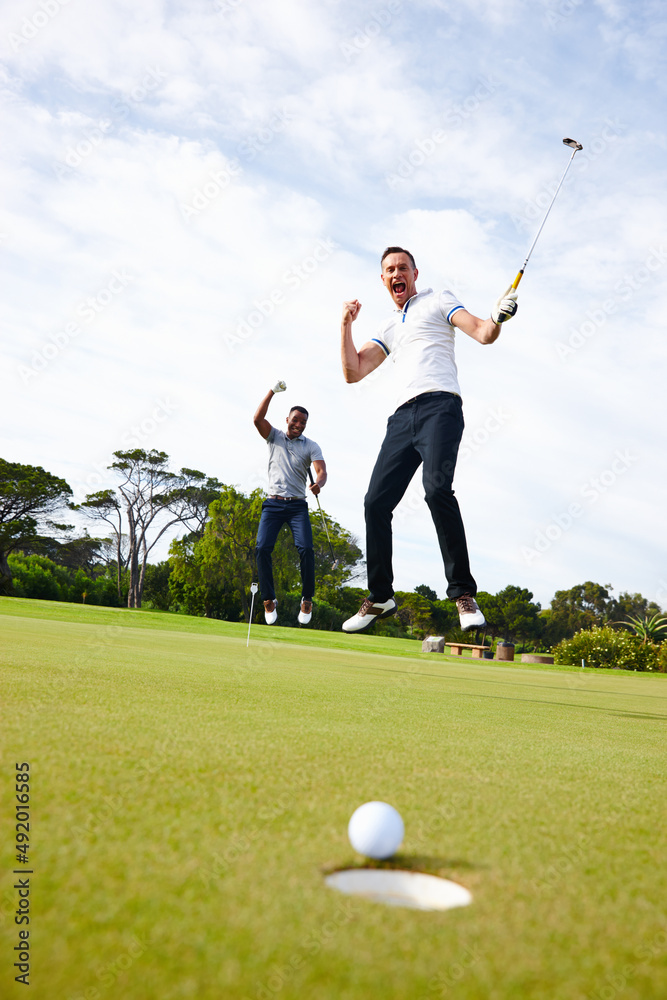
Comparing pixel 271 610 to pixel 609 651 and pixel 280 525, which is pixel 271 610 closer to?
pixel 280 525

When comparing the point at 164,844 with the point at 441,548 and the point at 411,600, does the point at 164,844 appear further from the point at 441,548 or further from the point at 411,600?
the point at 411,600

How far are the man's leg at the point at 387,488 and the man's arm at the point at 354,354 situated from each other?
2.09 feet

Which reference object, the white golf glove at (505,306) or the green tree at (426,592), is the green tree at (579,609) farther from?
the white golf glove at (505,306)

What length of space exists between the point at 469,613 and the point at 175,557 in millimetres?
49170

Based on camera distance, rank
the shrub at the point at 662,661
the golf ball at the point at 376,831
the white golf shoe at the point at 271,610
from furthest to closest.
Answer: the shrub at the point at 662,661 → the white golf shoe at the point at 271,610 → the golf ball at the point at 376,831

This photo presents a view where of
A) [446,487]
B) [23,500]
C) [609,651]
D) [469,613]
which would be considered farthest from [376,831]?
[23,500]

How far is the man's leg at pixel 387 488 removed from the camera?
213 inches

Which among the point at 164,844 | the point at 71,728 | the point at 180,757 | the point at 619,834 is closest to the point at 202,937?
the point at 164,844

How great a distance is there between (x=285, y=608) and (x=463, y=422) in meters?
41.9

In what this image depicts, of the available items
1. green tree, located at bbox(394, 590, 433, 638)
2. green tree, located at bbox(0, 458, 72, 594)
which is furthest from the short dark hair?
green tree, located at bbox(394, 590, 433, 638)

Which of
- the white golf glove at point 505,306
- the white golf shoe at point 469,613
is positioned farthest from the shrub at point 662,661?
the white golf glove at point 505,306

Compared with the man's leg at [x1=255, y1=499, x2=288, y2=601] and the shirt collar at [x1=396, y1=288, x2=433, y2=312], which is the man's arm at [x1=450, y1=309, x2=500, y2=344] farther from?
the man's leg at [x1=255, y1=499, x2=288, y2=601]

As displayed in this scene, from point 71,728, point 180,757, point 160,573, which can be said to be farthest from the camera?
point 160,573

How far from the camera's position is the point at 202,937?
1216mm
